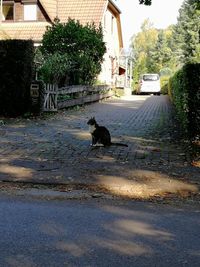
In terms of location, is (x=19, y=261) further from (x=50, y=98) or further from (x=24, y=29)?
(x=24, y=29)

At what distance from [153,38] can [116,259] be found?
118671 millimetres

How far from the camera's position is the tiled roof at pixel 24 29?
37.0 meters

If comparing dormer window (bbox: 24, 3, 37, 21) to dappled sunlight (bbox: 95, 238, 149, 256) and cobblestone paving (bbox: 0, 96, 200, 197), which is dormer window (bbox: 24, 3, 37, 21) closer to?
cobblestone paving (bbox: 0, 96, 200, 197)

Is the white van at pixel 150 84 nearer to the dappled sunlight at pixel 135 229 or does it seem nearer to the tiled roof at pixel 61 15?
the tiled roof at pixel 61 15

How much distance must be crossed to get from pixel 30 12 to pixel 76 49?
37.6ft

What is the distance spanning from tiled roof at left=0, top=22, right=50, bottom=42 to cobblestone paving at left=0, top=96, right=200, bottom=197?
899 inches

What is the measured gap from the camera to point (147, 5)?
42.3ft

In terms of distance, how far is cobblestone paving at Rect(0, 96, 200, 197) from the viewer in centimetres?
794

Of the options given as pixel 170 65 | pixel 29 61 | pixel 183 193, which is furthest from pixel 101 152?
pixel 170 65

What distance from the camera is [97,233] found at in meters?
5.48

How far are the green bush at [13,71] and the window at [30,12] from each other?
21497mm

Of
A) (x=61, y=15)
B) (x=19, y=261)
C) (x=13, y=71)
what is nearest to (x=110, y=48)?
(x=61, y=15)

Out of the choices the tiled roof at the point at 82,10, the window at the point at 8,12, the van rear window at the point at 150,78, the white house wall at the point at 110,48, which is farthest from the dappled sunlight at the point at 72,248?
the van rear window at the point at 150,78

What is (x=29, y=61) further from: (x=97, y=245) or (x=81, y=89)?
(x=97, y=245)
